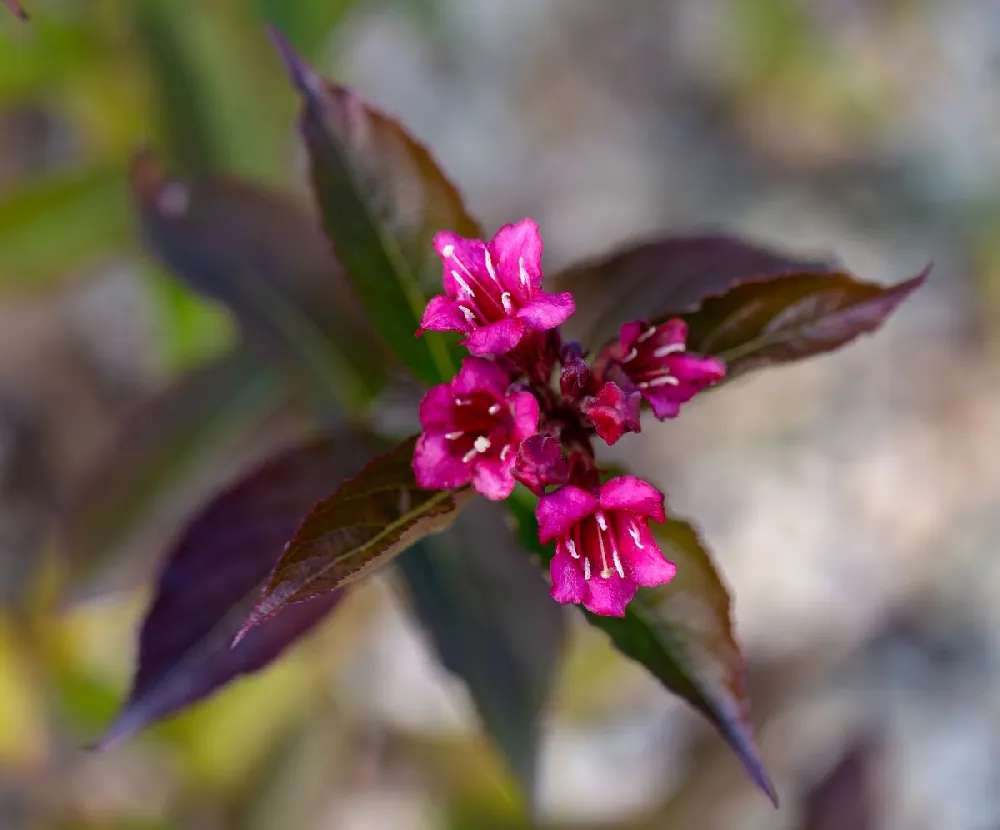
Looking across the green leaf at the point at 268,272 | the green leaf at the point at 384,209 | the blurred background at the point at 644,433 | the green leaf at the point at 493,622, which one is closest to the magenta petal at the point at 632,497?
the green leaf at the point at 384,209

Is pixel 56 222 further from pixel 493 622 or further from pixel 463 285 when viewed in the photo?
pixel 463 285

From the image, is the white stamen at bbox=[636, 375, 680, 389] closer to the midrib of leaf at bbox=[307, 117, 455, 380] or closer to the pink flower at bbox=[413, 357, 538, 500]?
Answer: the pink flower at bbox=[413, 357, 538, 500]

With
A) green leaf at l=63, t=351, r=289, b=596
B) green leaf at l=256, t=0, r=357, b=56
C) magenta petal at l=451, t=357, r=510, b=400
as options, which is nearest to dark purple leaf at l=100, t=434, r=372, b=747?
magenta petal at l=451, t=357, r=510, b=400

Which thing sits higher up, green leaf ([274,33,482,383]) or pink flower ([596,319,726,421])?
green leaf ([274,33,482,383])

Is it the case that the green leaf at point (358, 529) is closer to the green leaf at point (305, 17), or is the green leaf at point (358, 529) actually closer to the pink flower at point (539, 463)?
the pink flower at point (539, 463)

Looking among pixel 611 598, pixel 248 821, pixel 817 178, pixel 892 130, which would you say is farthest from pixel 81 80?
pixel 892 130

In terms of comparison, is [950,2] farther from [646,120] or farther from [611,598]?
[611,598]

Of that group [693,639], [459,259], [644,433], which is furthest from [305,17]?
[693,639]
